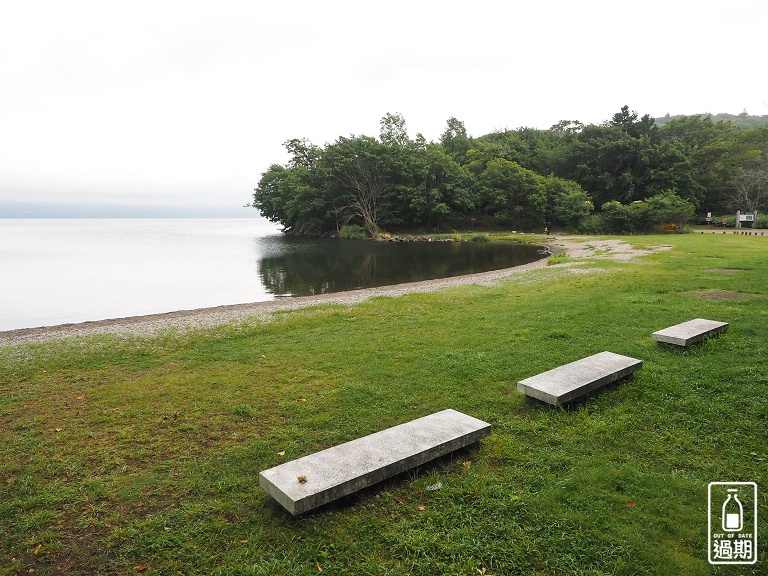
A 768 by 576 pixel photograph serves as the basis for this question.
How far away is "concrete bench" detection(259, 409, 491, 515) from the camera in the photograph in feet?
10.9

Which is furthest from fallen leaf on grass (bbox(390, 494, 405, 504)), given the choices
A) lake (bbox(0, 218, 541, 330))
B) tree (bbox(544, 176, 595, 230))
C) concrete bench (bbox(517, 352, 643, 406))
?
tree (bbox(544, 176, 595, 230))

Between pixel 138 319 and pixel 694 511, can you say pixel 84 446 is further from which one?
pixel 138 319

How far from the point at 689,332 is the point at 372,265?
80.6ft

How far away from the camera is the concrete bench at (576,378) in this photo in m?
5.00

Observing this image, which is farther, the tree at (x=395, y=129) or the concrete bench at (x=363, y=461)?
the tree at (x=395, y=129)

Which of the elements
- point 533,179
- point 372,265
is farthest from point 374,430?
point 533,179

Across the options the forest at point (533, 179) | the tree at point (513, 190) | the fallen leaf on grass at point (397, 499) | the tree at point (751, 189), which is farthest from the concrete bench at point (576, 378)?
the tree at point (751, 189)

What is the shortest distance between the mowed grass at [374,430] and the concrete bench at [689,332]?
7.6 inches

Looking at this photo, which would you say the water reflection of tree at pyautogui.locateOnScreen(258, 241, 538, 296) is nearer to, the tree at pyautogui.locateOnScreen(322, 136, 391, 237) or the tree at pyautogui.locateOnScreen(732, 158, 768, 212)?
the tree at pyautogui.locateOnScreen(322, 136, 391, 237)

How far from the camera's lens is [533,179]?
53562 mm

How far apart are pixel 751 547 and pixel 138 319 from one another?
15433 millimetres
